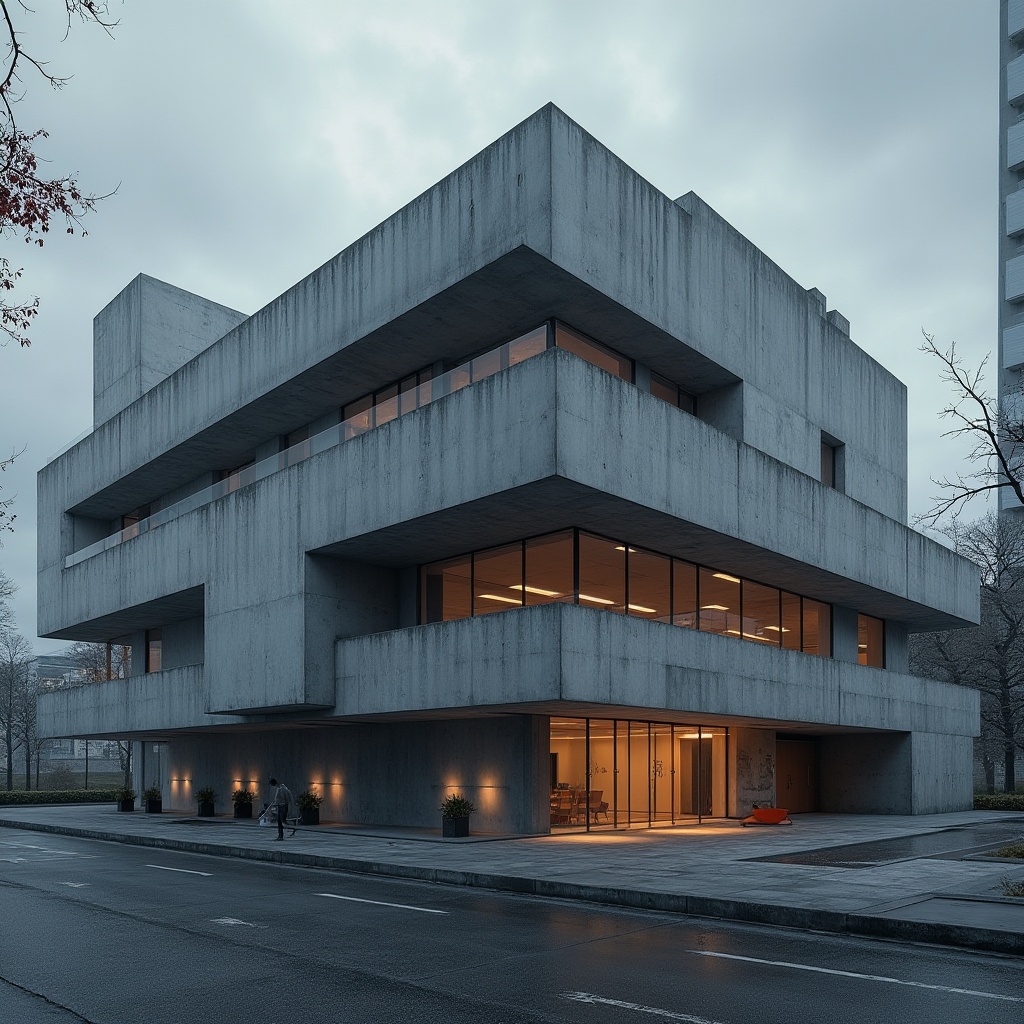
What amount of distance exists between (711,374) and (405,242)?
364 inches

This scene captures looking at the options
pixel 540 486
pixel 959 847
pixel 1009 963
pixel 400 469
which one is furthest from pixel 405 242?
pixel 1009 963

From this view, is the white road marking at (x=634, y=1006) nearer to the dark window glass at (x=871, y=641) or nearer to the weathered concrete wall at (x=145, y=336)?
the dark window glass at (x=871, y=641)

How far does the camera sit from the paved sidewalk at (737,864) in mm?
13531

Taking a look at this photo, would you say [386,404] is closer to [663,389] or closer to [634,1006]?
[663,389]

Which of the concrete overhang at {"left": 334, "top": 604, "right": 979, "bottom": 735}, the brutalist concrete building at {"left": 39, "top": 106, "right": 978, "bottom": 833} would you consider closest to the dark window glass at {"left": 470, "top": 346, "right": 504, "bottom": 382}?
the brutalist concrete building at {"left": 39, "top": 106, "right": 978, "bottom": 833}

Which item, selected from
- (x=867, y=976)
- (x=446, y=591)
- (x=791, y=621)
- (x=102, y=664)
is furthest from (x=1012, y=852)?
(x=102, y=664)

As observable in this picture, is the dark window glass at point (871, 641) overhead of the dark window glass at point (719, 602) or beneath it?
beneath

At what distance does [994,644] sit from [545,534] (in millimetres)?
32721

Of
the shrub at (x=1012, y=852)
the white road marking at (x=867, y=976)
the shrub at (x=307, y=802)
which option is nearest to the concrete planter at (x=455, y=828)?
the shrub at (x=307, y=802)

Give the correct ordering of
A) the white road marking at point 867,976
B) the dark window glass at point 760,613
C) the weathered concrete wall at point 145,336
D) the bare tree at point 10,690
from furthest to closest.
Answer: the bare tree at point 10,690 → the weathered concrete wall at point 145,336 → the dark window glass at point 760,613 → the white road marking at point 867,976

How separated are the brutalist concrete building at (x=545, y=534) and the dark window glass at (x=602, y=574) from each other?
8cm

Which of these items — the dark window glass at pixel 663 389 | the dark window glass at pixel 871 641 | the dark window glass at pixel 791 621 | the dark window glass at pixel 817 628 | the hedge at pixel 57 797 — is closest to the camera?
the dark window glass at pixel 663 389

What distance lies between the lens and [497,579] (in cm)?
2853

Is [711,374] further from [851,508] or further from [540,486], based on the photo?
[540,486]
